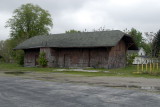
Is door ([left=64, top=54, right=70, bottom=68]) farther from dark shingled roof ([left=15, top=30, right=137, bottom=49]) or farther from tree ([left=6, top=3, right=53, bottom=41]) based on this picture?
tree ([left=6, top=3, right=53, bottom=41])

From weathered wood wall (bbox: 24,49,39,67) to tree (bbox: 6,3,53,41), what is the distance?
22875 mm

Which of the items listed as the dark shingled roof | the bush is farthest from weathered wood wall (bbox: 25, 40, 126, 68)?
the dark shingled roof

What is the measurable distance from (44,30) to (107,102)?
6060cm

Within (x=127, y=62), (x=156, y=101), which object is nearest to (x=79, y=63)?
(x=127, y=62)

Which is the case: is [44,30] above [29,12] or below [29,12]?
below

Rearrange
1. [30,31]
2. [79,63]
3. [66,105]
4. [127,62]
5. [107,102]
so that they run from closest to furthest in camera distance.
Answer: [66,105]
[107,102]
[79,63]
[127,62]
[30,31]

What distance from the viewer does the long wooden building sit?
33.0 m

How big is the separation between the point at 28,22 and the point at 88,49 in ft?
119

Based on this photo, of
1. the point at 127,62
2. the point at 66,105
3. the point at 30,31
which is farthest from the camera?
the point at 30,31

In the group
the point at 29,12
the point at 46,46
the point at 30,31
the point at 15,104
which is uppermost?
the point at 29,12

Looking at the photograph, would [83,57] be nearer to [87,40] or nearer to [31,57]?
[87,40]

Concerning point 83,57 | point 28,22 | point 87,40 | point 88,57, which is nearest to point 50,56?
point 83,57

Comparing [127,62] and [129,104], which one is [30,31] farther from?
[129,104]

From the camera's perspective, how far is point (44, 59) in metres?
36.2
